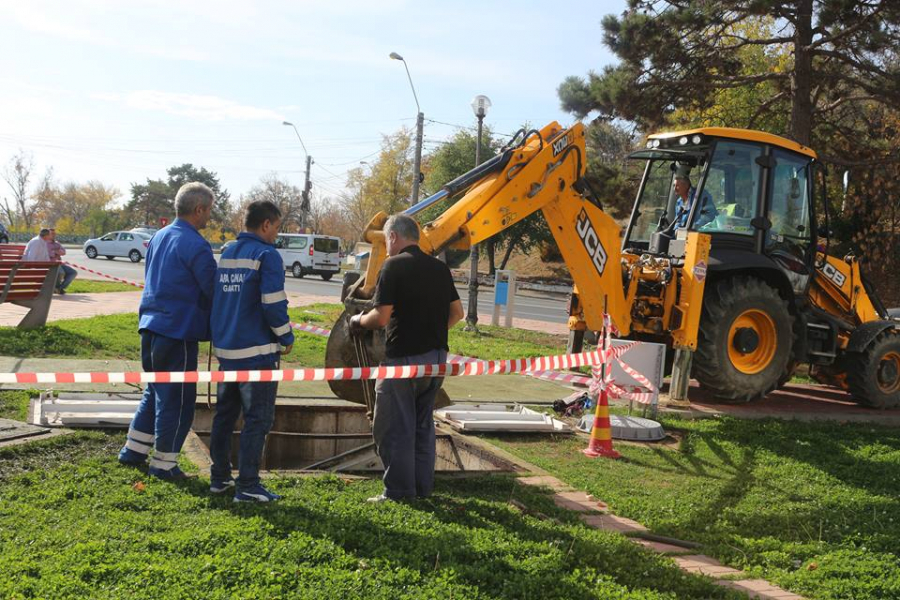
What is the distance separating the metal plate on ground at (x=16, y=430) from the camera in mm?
5902

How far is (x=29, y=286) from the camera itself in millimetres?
11836

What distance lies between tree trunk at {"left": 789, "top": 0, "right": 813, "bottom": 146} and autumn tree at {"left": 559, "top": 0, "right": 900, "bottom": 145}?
17mm

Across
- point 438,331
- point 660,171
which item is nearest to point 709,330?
point 660,171

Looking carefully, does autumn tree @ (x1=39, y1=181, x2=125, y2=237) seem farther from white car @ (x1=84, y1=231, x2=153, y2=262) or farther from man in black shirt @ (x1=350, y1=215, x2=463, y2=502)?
man in black shirt @ (x1=350, y1=215, x2=463, y2=502)

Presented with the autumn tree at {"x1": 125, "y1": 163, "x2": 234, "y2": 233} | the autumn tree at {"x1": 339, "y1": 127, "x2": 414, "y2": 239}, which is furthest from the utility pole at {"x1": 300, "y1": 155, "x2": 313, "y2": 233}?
the autumn tree at {"x1": 125, "y1": 163, "x2": 234, "y2": 233}

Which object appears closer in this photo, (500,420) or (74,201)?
(500,420)

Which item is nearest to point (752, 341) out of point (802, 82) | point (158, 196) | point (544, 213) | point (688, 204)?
point (688, 204)

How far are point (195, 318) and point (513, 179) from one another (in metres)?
3.64

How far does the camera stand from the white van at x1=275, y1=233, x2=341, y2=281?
118 feet

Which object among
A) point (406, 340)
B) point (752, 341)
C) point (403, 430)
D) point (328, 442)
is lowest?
point (328, 442)

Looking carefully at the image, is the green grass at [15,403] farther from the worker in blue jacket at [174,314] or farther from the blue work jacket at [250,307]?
the blue work jacket at [250,307]

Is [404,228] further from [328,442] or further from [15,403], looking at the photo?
[15,403]

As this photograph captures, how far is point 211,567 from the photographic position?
381 centimetres

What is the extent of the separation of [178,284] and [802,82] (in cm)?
1318
